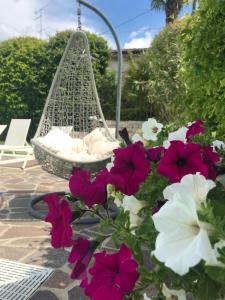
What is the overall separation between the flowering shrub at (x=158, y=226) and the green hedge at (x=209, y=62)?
0.87m

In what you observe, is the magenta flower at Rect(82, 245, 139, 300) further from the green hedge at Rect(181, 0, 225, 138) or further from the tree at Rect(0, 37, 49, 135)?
the tree at Rect(0, 37, 49, 135)

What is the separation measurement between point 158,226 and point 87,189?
0.46 m

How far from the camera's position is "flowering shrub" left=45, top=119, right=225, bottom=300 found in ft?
2.34

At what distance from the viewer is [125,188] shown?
3.81 feet

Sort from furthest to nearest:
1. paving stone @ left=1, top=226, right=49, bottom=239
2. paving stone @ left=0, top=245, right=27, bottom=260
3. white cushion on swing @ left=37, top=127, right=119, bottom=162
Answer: white cushion on swing @ left=37, top=127, right=119, bottom=162 → paving stone @ left=1, top=226, right=49, bottom=239 → paving stone @ left=0, top=245, right=27, bottom=260

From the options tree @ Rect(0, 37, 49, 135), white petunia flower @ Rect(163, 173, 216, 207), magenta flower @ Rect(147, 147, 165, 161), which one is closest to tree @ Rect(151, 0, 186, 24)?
tree @ Rect(0, 37, 49, 135)

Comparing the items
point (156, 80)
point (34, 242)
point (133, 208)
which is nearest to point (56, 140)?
point (34, 242)

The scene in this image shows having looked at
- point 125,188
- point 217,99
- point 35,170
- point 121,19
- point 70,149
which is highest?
point 121,19

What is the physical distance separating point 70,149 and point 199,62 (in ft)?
11.6

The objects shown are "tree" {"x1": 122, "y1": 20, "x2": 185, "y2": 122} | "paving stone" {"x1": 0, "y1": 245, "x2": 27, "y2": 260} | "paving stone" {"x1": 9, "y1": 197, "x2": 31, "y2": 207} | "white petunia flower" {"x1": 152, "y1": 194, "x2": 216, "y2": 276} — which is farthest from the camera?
"tree" {"x1": 122, "y1": 20, "x2": 185, "y2": 122}

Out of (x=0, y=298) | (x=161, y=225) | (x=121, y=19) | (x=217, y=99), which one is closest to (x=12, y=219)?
(x=0, y=298)

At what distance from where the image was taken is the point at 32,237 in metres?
3.66

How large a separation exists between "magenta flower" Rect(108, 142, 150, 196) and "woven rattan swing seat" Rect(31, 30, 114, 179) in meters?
4.34

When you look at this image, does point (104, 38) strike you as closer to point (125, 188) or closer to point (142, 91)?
point (142, 91)
